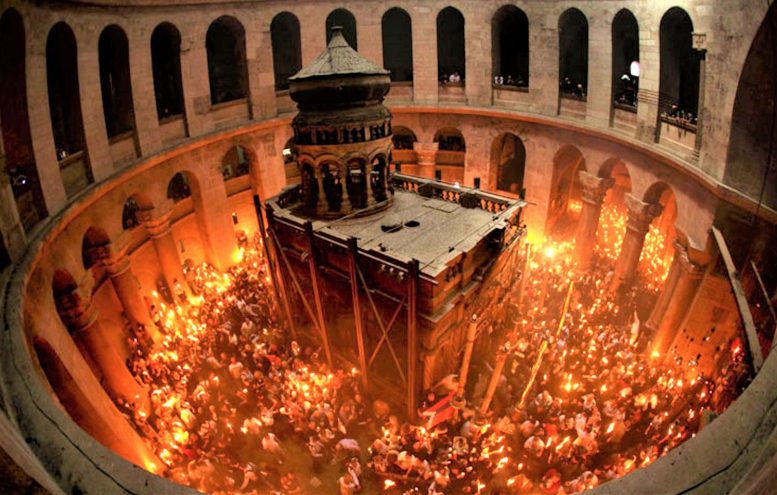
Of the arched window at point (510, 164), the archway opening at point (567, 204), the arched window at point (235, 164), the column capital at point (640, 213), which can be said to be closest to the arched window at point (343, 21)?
the arched window at point (235, 164)

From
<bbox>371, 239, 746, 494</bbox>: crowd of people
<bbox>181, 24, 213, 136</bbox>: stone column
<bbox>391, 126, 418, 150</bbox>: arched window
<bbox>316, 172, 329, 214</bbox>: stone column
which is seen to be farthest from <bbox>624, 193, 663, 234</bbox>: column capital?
<bbox>181, 24, 213, 136</bbox>: stone column

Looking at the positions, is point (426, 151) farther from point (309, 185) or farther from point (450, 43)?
point (309, 185)

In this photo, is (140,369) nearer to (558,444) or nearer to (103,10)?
(103,10)

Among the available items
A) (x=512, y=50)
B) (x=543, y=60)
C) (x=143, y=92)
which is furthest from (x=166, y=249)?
(x=512, y=50)

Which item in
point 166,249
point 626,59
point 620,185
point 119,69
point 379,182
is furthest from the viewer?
point 620,185

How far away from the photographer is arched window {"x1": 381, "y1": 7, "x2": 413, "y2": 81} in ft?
84.7

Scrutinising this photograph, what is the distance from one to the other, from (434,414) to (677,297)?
365 inches

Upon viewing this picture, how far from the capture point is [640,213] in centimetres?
1692

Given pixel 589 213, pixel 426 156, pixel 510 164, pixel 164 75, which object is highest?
pixel 164 75

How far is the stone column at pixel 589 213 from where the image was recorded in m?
19.2

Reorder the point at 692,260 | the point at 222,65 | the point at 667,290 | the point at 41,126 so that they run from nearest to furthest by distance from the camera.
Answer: the point at 41,126
the point at 692,260
the point at 667,290
the point at 222,65

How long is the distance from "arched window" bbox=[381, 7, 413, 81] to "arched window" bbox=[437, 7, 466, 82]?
1.83 metres

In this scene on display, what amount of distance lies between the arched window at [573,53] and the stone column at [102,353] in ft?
67.7

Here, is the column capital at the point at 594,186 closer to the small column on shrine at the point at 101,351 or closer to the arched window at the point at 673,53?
the arched window at the point at 673,53
